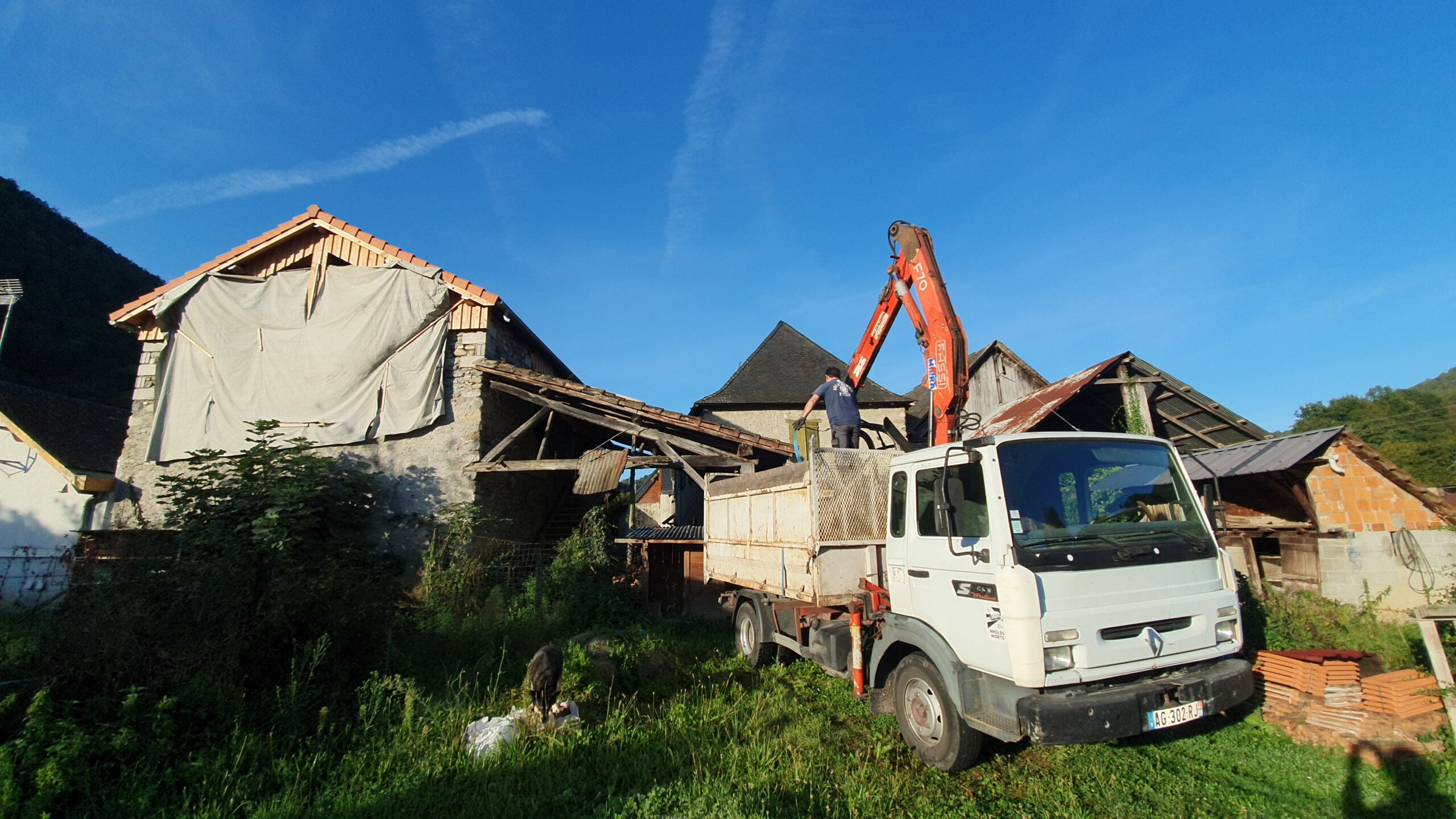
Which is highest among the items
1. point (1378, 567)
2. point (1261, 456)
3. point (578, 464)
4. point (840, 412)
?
point (840, 412)

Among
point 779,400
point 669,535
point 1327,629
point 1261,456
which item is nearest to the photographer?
point 1327,629

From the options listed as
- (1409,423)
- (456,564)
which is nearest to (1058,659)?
(456,564)

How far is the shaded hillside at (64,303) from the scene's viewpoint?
85.1ft

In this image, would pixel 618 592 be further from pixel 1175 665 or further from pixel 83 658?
pixel 1175 665

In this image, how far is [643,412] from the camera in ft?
34.2

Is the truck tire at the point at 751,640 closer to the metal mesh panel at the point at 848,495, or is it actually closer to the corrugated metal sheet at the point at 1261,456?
the metal mesh panel at the point at 848,495

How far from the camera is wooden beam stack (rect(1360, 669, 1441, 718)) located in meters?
4.40

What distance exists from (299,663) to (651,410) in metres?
6.23

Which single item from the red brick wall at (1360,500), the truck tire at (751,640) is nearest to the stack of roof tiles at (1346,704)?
the red brick wall at (1360,500)

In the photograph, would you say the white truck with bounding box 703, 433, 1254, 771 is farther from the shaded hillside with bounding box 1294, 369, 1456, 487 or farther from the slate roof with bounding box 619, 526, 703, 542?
the shaded hillside with bounding box 1294, 369, 1456, 487

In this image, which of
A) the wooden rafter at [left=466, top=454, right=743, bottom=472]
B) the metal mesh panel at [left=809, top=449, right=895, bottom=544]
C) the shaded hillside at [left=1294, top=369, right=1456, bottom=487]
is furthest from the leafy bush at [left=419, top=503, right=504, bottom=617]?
the shaded hillside at [left=1294, top=369, right=1456, bottom=487]

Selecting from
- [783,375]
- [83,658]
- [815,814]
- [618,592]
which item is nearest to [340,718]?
[83,658]

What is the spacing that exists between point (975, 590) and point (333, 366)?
38.9 ft

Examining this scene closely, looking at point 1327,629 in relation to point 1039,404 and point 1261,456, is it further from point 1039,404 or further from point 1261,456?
point 1039,404
